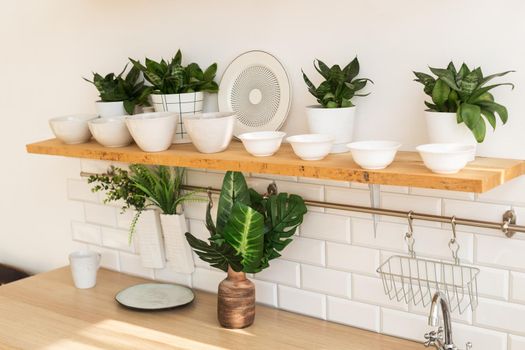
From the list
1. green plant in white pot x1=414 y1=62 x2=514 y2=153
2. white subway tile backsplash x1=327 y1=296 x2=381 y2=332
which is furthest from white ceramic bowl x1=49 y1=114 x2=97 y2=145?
green plant in white pot x1=414 y1=62 x2=514 y2=153

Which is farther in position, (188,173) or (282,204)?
(188,173)

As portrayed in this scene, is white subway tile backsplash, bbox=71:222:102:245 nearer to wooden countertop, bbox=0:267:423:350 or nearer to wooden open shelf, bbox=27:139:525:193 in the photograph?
wooden countertop, bbox=0:267:423:350

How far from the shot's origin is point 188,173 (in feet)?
8.05

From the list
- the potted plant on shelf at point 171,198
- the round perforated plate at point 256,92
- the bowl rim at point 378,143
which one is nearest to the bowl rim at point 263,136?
the round perforated plate at point 256,92

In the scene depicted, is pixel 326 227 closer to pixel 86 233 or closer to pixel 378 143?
pixel 378 143

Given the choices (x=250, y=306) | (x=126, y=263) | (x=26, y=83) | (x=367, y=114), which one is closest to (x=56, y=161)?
(x=26, y=83)

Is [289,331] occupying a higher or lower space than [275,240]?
lower

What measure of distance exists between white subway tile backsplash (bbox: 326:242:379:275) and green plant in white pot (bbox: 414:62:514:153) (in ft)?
1.49

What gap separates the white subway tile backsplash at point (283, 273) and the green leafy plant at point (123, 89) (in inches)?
27.4

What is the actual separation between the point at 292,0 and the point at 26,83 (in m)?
1.37

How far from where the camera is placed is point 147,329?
85.0 inches

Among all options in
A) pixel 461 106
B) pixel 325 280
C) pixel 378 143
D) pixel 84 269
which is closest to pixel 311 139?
pixel 378 143

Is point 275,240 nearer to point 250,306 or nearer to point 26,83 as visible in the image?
point 250,306

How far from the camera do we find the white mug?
8.27ft
